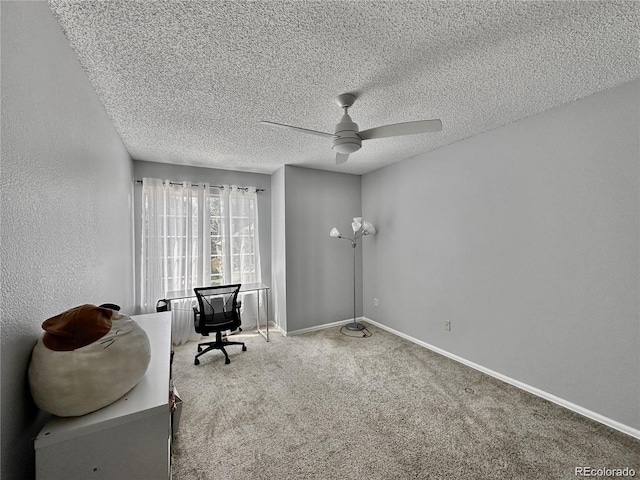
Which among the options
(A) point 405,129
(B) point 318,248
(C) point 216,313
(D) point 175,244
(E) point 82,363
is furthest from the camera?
(B) point 318,248

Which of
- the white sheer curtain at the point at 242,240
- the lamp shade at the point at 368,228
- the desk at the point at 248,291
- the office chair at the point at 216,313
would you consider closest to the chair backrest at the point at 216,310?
the office chair at the point at 216,313

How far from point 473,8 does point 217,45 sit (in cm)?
129

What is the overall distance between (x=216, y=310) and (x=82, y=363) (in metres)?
2.38

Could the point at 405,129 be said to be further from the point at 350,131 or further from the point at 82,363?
the point at 82,363

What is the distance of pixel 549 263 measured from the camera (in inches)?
90.3

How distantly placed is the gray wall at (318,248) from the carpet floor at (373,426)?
1108 mm

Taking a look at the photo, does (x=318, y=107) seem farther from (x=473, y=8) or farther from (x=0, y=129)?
(x=0, y=129)

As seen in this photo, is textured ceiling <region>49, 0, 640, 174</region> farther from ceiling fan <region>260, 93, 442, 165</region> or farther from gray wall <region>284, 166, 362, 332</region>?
gray wall <region>284, 166, 362, 332</region>

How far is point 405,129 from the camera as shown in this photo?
6.19ft

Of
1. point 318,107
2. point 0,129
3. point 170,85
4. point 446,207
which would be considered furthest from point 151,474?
point 446,207

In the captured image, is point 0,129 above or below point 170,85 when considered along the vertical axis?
below

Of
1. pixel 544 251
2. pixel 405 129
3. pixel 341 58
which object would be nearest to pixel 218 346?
pixel 405 129

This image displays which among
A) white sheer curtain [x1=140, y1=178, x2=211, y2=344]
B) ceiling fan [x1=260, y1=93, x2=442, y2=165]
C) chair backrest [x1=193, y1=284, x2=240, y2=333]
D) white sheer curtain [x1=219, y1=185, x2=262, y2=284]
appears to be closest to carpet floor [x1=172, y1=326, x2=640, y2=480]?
chair backrest [x1=193, y1=284, x2=240, y2=333]

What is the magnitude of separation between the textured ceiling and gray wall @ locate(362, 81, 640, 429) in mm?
332
